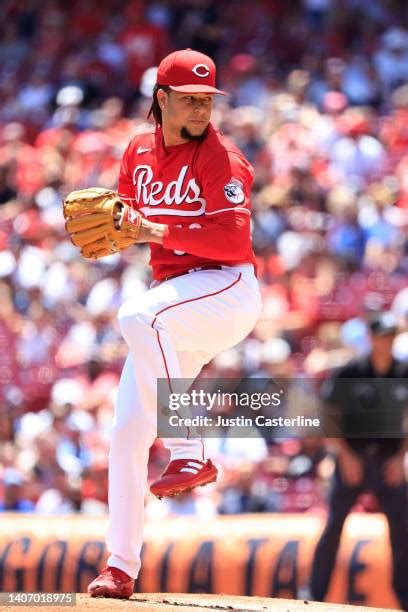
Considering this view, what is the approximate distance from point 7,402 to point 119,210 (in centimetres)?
441

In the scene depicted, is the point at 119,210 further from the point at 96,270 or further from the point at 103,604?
the point at 96,270

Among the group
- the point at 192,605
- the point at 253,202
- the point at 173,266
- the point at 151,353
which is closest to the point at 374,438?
the point at 192,605

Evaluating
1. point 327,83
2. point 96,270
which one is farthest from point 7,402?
point 327,83

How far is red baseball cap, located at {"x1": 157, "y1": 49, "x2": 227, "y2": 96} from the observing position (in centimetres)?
470

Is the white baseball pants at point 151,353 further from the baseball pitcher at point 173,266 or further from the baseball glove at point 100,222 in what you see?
the baseball glove at point 100,222

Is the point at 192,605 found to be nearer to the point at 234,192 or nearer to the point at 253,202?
the point at 234,192

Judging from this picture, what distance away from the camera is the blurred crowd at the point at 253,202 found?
784 centimetres

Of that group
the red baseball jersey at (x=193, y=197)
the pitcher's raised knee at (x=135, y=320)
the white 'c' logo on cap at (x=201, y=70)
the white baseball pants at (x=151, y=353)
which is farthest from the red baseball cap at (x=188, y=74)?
the pitcher's raised knee at (x=135, y=320)

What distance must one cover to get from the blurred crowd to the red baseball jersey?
7.43 ft

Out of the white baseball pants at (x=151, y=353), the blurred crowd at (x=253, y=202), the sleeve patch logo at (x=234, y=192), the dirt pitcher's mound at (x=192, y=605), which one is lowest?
the dirt pitcher's mound at (x=192, y=605)

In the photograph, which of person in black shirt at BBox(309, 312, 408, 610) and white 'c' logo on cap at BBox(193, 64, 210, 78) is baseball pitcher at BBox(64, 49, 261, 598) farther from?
person in black shirt at BBox(309, 312, 408, 610)

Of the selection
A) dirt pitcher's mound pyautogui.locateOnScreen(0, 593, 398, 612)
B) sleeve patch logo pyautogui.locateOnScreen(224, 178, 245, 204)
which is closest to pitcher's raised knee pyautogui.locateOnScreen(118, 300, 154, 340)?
sleeve patch logo pyautogui.locateOnScreen(224, 178, 245, 204)

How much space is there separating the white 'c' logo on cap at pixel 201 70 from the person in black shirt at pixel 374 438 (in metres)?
2.06

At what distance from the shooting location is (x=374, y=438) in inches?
247
